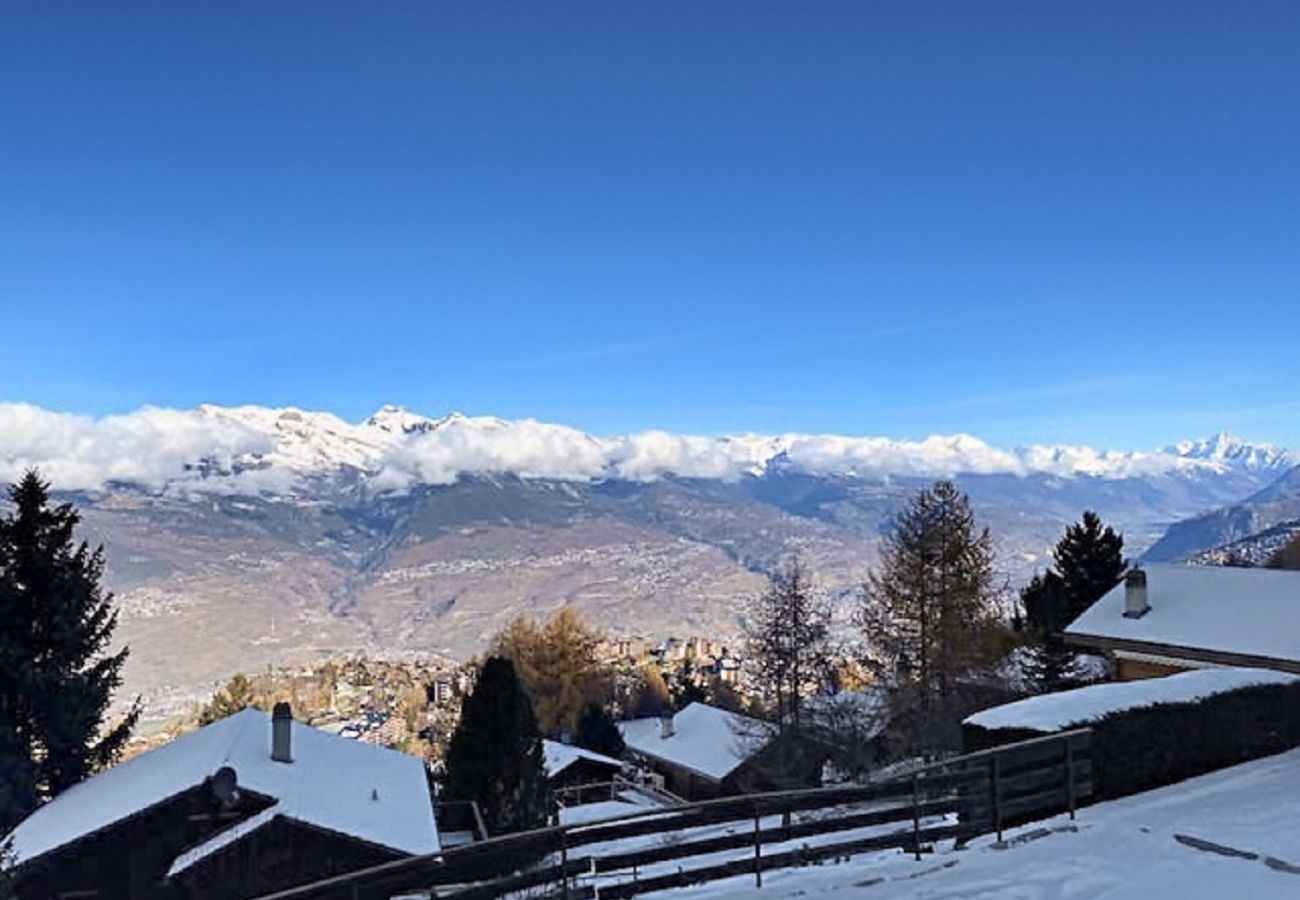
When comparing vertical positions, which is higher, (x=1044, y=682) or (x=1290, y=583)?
(x=1290, y=583)

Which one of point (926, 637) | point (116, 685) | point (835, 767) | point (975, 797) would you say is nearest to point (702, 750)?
point (835, 767)

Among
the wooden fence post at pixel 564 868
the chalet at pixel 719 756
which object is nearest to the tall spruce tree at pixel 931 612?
the chalet at pixel 719 756

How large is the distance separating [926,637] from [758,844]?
23.5 metres

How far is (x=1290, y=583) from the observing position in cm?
2673

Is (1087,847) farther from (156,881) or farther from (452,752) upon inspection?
(452,752)

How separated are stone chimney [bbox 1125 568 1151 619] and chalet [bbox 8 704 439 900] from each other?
20.2m

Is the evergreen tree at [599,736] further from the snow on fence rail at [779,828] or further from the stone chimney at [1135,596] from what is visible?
the snow on fence rail at [779,828]

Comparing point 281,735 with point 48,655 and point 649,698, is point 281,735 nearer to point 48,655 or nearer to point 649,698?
point 48,655

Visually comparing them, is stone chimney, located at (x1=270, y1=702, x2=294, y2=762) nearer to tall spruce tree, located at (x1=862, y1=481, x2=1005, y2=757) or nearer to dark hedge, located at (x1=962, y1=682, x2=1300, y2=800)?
dark hedge, located at (x1=962, y1=682, x2=1300, y2=800)

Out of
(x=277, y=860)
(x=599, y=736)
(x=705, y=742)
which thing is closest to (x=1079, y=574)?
(x=705, y=742)

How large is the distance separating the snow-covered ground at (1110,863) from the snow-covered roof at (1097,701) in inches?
47.8

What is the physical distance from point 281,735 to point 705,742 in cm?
3000

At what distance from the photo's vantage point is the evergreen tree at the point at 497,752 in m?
32.1

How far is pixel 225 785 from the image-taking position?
21.8 m
